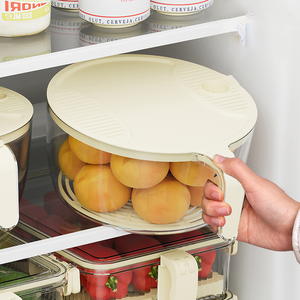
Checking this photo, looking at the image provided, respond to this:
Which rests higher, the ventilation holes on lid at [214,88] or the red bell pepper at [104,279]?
the ventilation holes on lid at [214,88]

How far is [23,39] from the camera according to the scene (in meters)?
0.75

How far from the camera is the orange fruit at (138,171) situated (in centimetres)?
Answer: 73

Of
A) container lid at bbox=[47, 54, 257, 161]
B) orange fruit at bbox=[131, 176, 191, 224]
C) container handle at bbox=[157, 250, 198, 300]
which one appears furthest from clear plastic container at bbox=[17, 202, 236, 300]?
container lid at bbox=[47, 54, 257, 161]

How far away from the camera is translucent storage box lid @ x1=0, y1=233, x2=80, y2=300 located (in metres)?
0.79

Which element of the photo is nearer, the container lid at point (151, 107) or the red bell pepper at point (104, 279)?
the container lid at point (151, 107)

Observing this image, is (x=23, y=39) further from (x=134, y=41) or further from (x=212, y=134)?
(x=212, y=134)

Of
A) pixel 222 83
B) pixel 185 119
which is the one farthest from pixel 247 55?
pixel 185 119

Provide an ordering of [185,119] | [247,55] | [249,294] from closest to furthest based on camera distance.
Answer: [185,119]
[247,55]
[249,294]

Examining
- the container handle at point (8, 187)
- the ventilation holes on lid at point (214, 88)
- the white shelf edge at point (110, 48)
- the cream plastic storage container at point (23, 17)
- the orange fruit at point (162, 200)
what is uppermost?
the cream plastic storage container at point (23, 17)

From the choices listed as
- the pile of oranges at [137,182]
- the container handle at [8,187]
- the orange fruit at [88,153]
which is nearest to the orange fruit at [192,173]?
the pile of oranges at [137,182]

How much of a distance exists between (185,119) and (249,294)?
0.44m

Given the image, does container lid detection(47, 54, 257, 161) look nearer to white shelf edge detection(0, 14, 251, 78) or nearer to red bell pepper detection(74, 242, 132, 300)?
white shelf edge detection(0, 14, 251, 78)

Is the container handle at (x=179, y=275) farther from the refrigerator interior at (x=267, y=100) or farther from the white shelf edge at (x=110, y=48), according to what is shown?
the white shelf edge at (x=110, y=48)

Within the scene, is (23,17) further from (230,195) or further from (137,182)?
(230,195)
